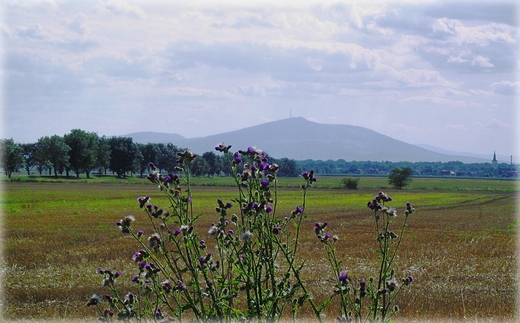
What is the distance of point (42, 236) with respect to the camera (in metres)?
22.6

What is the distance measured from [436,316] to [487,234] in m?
17.9

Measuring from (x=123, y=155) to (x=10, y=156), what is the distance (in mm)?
23885

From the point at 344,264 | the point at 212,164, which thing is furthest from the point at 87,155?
the point at 344,264

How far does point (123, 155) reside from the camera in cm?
11719

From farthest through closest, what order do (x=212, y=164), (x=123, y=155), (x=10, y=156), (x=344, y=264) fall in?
(x=212, y=164) → (x=123, y=155) → (x=10, y=156) → (x=344, y=264)

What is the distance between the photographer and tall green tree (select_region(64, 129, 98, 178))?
111000mm

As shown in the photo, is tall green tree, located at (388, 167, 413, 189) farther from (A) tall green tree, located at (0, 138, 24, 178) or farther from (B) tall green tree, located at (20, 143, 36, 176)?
(B) tall green tree, located at (20, 143, 36, 176)

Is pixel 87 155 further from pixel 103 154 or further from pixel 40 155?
pixel 40 155

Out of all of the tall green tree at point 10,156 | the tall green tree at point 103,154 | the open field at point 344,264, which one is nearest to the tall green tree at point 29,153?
the tall green tree at point 10,156

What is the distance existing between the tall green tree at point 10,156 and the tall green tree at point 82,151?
9.68 m

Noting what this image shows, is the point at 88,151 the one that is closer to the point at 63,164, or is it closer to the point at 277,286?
the point at 63,164

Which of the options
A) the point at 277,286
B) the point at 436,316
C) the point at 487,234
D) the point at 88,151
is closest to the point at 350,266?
the point at 436,316

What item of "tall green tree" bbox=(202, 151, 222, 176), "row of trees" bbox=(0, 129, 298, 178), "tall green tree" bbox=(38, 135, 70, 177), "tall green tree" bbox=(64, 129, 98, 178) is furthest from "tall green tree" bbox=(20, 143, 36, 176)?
"tall green tree" bbox=(202, 151, 222, 176)

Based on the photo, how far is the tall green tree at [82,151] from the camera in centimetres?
11100
